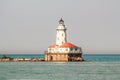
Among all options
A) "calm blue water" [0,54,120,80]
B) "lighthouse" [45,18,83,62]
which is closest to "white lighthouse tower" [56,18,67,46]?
"lighthouse" [45,18,83,62]

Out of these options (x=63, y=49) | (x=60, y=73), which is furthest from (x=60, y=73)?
(x=63, y=49)

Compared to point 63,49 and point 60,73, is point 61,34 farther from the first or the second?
point 60,73

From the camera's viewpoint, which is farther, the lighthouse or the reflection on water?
the lighthouse

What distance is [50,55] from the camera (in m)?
116

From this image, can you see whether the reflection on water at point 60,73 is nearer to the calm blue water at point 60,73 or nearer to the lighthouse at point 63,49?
the calm blue water at point 60,73

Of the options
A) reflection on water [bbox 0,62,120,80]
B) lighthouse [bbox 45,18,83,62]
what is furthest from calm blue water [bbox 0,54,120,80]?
lighthouse [bbox 45,18,83,62]

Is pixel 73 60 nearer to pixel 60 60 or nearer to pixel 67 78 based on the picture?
pixel 60 60

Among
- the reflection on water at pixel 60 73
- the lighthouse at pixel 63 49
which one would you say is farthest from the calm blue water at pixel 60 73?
the lighthouse at pixel 63 49

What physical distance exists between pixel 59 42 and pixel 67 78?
54.5 metres

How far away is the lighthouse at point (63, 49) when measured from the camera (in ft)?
370

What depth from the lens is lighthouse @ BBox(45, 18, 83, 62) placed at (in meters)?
113

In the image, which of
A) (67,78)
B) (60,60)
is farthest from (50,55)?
(67,78)

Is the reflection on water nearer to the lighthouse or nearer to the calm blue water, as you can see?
the calm blue water

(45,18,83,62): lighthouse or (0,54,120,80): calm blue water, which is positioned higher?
(45,18,83,62): lighthouse
